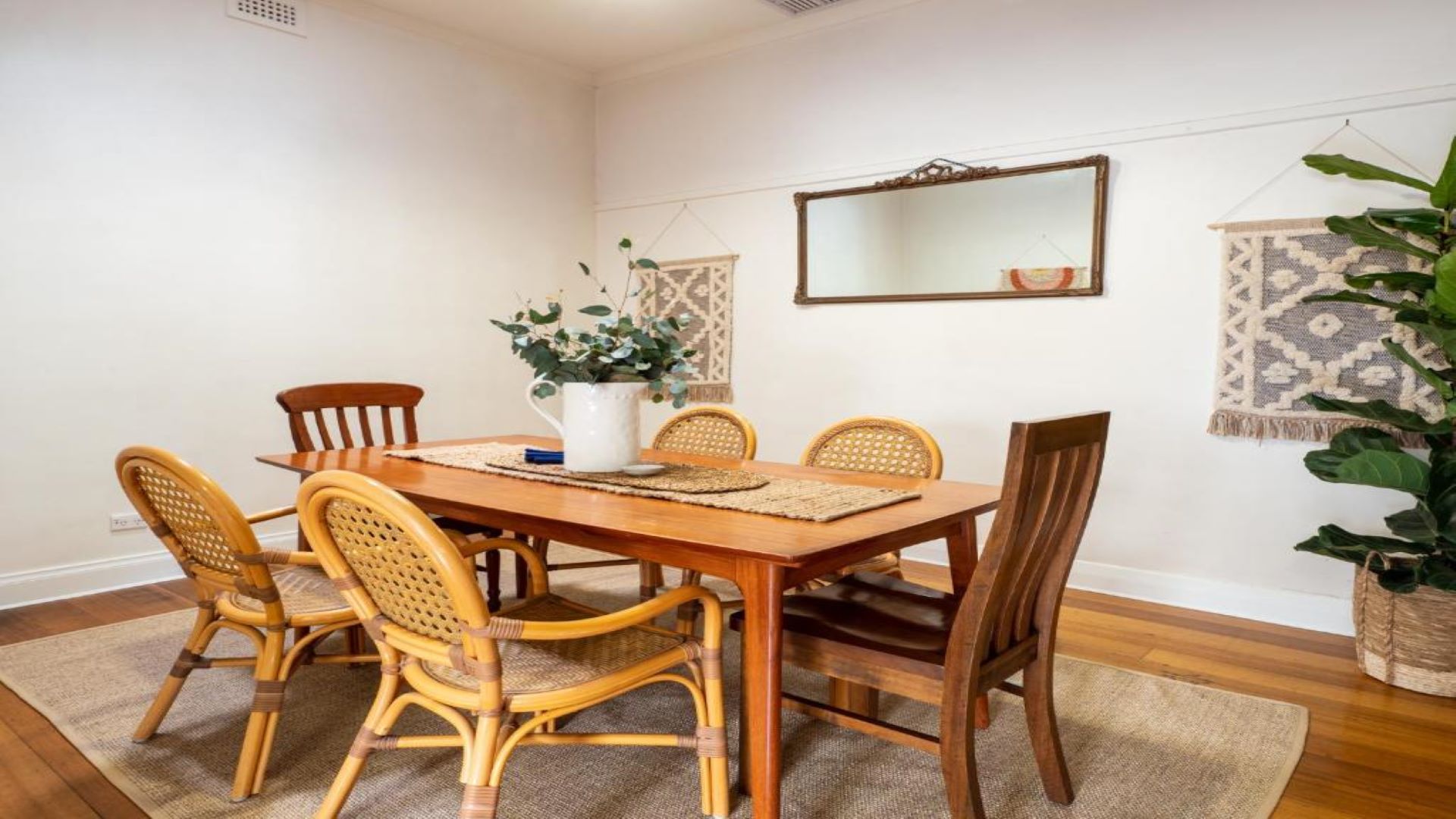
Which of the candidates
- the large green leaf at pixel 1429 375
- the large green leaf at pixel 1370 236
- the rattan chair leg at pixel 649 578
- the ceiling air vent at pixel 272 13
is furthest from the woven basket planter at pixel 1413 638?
the ceiling air vent at pixel 272 13

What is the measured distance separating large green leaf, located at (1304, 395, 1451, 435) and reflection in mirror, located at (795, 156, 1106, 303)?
3.24 feet

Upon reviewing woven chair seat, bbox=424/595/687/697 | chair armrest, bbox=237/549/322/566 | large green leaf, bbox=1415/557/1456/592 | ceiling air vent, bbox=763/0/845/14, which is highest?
ceiling air vent, bbox=763/0/845/14

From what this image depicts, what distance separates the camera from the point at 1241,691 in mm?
2482

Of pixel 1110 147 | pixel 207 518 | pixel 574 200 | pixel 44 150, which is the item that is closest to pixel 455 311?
pixel 574 200

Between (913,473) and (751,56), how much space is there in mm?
2749

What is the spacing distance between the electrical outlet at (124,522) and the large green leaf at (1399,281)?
433 cm

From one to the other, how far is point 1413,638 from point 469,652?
258 centimetres

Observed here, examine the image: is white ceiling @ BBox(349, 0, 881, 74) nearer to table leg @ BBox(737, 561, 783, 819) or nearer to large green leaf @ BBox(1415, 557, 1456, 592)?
large green leaf @ BBox(1415, 557, 1456, 592)

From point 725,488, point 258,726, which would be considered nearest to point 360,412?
point 258,726

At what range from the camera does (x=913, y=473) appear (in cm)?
251

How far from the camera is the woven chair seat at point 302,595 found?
6.15 feet

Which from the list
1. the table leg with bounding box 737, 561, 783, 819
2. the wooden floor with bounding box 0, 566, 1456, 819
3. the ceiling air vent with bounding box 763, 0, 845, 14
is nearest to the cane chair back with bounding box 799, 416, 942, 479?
the wooden floor with bounding box 0, 566, 1456, 819

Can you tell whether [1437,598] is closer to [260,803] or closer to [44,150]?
[260,803]

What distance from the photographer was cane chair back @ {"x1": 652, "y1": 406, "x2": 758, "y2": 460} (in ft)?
9.53
